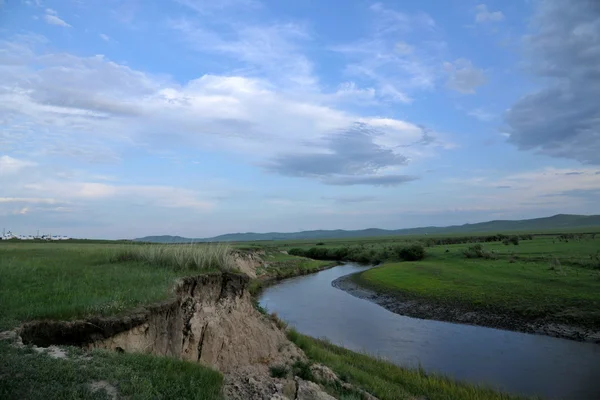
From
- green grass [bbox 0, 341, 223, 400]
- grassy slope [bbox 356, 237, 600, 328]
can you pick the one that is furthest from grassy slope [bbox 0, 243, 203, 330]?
grassy slope [bbox 356, 237, 600, 328]

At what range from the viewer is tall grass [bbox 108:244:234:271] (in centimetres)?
1527

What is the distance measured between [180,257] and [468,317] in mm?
A: 20485

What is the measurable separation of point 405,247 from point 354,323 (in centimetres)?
4058

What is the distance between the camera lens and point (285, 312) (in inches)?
1169

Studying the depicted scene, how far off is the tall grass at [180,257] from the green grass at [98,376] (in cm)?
765

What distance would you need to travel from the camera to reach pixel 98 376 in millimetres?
6316

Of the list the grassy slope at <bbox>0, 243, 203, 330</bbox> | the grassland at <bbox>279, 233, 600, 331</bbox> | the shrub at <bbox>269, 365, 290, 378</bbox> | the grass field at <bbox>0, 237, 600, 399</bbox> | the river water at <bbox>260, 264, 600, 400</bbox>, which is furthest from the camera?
the grassland at <bbox>279, 233, 600, 331</bbox>

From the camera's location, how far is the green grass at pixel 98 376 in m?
5.57

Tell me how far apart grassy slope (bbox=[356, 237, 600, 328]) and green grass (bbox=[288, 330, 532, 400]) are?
13494mm

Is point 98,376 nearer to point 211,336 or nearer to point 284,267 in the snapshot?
point 211,336

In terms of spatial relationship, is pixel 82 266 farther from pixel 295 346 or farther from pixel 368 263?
pixel 368 263

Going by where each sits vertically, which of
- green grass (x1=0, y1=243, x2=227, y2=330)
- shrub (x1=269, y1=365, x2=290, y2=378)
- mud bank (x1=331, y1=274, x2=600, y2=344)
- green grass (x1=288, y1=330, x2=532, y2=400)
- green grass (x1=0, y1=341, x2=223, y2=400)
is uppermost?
green grass (x1=0, y1=243, x2=227, y2=330)

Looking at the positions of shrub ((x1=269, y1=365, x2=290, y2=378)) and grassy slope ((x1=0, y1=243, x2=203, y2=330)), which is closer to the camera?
grassy slope ((x1=0, y1=243, x2=203, y2=330))

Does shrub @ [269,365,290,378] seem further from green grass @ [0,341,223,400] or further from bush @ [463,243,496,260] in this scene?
bush @ [463,243,496,260]
